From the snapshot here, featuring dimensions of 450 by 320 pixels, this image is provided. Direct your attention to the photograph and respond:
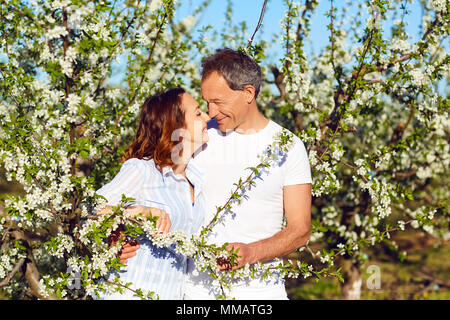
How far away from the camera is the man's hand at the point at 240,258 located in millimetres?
3227

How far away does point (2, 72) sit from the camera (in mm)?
3857

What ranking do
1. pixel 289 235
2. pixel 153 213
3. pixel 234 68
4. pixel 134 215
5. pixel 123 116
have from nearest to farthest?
pixel 134 215 → pixel 153 213 → pixel 289 235 → pixel 234 68 → pixel 123 116

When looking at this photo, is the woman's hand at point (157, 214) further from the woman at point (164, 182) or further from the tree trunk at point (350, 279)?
the tree trunk at point (350, 279)

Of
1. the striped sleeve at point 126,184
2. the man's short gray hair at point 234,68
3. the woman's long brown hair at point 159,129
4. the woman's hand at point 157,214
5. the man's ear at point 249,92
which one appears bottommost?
the woman's hand at point 157,214

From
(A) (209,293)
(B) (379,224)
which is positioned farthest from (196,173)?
(B) (379,224)

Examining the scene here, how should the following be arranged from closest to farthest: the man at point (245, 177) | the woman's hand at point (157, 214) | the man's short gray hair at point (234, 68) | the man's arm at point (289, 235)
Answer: the woman's hand at point (157, 214) < the man's arm at point (289, 235) < the man at point (245, 177) < the man's short gray hair at point (234, 68)

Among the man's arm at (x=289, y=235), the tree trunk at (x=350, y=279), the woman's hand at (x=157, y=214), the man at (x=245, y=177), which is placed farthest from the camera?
the tree trunk at (x=350, y=279)

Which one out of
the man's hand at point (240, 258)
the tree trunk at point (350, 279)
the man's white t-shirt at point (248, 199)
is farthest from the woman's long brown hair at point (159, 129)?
the tree trunk at point (350, 279)

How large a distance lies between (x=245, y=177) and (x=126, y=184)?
939 mm

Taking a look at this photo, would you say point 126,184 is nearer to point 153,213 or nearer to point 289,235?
point 153,213

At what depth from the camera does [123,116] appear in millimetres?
4750

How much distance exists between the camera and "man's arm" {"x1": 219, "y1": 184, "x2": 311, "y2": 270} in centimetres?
331

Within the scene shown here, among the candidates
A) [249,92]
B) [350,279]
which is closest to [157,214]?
[249,92]

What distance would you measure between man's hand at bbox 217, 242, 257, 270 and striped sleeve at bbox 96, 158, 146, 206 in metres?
0.77
